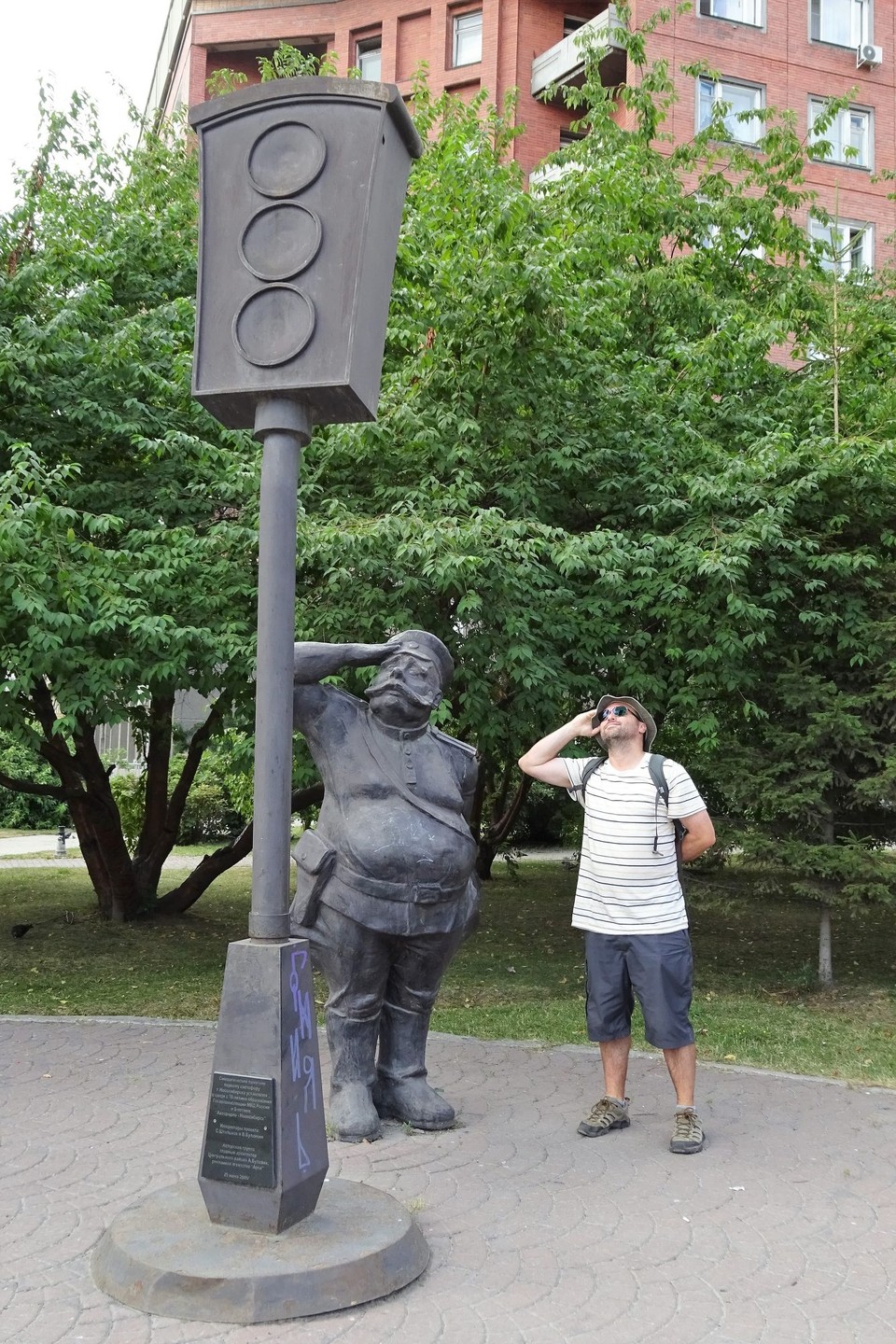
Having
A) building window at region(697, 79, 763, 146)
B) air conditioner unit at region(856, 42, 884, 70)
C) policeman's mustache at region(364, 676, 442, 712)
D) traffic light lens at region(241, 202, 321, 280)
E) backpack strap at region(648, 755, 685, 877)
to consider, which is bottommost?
backpack strap at region(648, 755, 685, 877)

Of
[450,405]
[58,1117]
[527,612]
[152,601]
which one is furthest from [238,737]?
[58,1117]

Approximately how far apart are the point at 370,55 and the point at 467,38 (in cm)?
239

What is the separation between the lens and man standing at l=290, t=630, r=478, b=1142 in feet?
16.3

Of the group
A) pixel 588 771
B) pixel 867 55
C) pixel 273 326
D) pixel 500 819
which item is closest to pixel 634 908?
pixel 588 771

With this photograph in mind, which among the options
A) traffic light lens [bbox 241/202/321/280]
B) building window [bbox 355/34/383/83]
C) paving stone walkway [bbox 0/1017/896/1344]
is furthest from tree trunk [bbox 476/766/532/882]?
building window [bbox 355/34/383/83]

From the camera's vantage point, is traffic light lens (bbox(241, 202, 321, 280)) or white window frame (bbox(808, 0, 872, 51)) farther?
white window frame (bbox(808, 0, 872, 51))

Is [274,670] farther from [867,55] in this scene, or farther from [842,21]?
[842,21]

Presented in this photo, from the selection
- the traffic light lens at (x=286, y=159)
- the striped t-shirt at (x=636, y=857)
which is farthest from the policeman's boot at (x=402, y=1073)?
the traffic light lens at (x=286, y=159)

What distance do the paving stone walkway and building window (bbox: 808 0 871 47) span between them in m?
28.0

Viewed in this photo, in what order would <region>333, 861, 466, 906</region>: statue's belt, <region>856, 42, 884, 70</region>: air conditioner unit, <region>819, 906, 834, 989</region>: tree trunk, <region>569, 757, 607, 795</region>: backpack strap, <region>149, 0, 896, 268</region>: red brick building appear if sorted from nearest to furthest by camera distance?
1. <region>333, 861, 466, 906</region>: statue's belt
2. <region>569, 757, 607, 795</region>: backpack strap
3. <region>819, 906, 834, 989</region>: tree trunk
4. <region>149, 0, 896, 268</region>: red brick building
5. <region>856, 42, 884, 70</region>: air conditioner unit

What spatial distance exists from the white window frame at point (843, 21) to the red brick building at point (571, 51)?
22mm

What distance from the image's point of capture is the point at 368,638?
8219mm

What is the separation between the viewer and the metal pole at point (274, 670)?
394 cm

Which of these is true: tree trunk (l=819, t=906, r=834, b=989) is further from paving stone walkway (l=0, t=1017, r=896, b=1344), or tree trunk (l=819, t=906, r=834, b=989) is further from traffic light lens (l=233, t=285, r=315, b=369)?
traffic light lens (l=233, t=285, r=315, b=369)
